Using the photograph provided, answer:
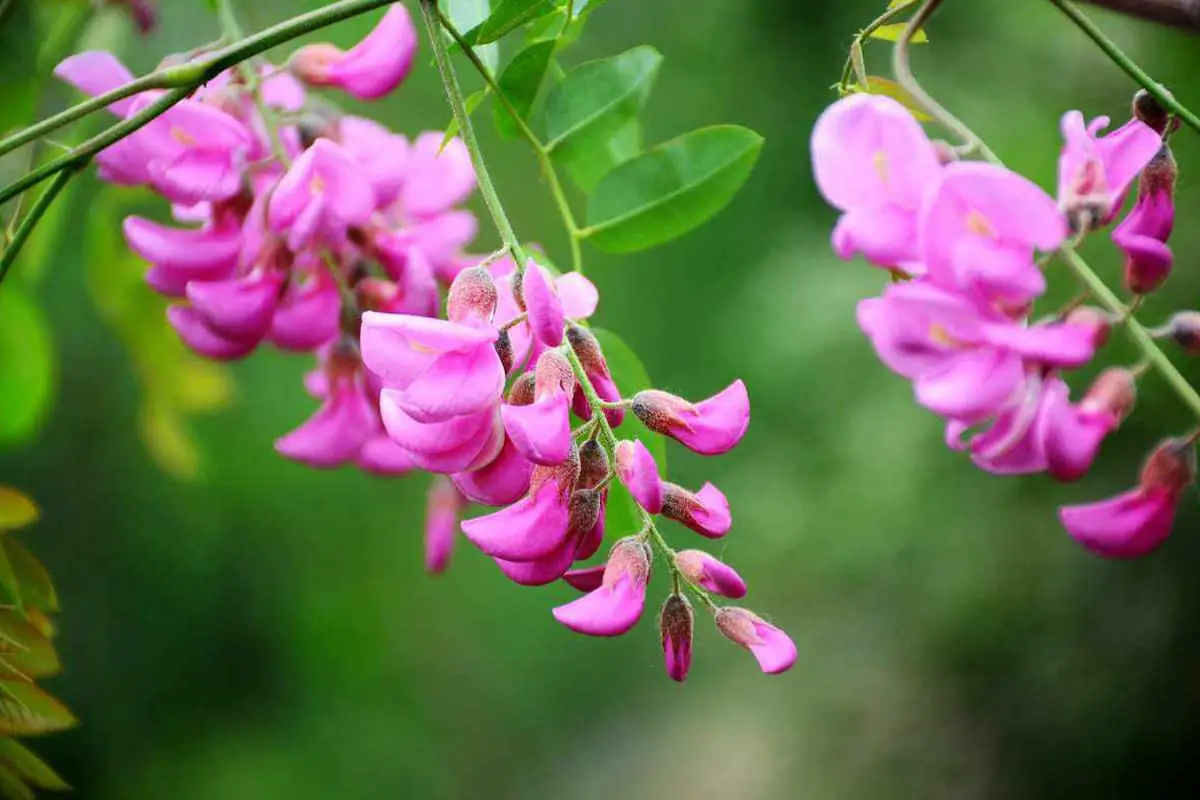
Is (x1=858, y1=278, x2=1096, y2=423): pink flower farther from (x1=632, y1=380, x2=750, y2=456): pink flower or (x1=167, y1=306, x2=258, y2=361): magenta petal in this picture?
(x1=167, y1=306, x2=258, y2=361): magenta petal

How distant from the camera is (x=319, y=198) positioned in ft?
1.14

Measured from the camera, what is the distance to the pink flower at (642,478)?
0.79 ft

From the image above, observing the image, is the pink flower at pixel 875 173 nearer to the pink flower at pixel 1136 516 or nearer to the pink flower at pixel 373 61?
the pink flower at pixel 1136 516

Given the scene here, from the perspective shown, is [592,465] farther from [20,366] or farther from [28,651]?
[20,366]

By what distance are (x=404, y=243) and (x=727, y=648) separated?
1030mm

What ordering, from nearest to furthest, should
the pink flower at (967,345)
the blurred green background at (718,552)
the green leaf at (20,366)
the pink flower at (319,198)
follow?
the pink flower at (967,345) → the pink flower at (319,198) → the green leaf at (20,366) → the blurred green background at (718,552)

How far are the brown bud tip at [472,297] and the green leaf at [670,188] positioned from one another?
0.09 meters

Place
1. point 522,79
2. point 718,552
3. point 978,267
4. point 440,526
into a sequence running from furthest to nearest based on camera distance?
point 718,552
point 440,526
point 522,79
point 978,267

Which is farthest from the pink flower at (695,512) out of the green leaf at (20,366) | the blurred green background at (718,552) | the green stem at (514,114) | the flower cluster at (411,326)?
the blurred green background at (718,552)

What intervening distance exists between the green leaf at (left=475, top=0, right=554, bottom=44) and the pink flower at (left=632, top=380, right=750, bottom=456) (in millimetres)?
94

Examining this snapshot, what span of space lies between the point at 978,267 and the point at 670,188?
13cm

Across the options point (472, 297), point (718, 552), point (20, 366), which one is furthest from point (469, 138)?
point (718, 552)

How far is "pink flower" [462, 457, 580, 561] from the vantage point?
0.80 ft

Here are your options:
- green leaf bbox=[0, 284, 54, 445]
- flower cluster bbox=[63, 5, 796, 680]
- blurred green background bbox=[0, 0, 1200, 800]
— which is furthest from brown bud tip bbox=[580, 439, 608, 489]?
blurred green background bbox=[0, 0, 1200, 800]
